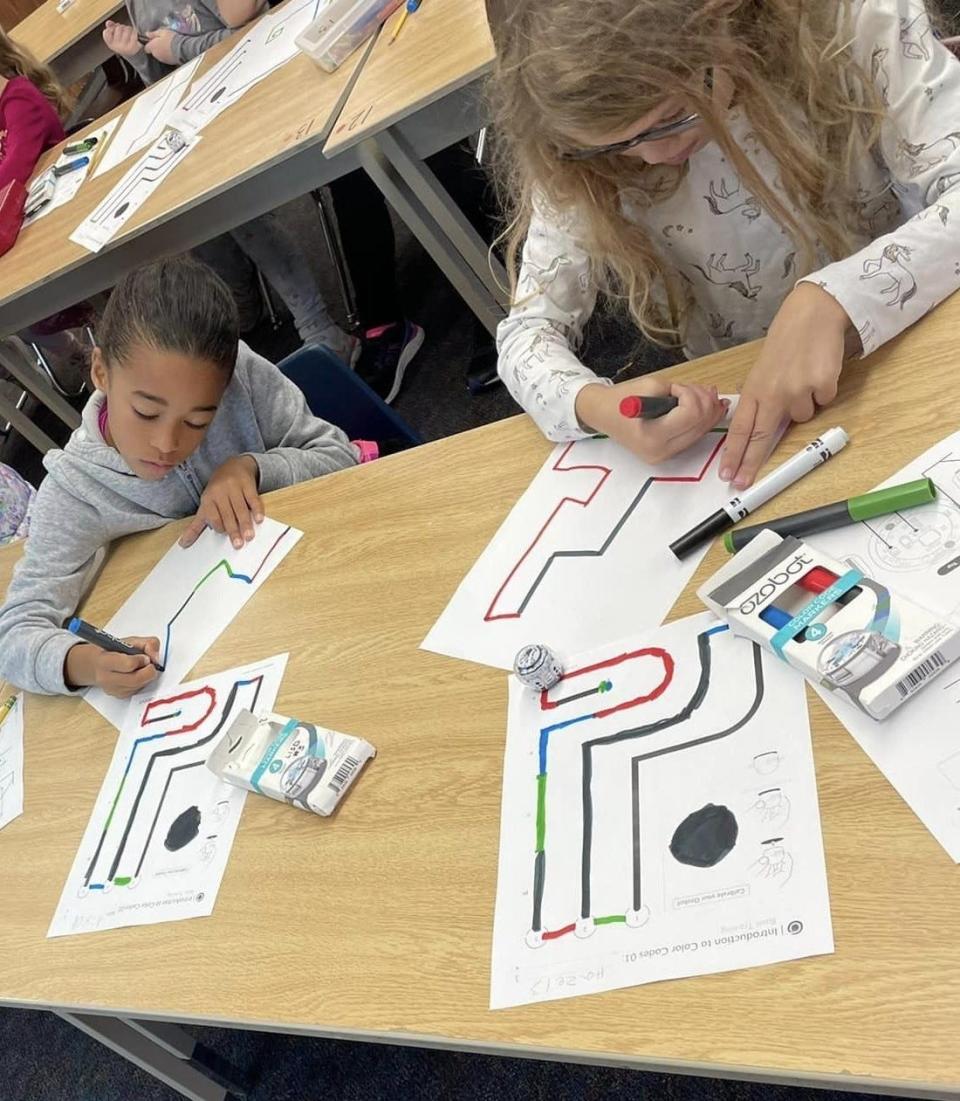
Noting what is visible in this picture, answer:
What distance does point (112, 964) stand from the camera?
2.97ft

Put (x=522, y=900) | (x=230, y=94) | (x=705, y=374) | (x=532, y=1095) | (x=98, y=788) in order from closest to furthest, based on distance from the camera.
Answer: (x=522, y=900) → (x=705, y=374) → (x=98, y=788) → (x=532, y=1095) → (x=230, y=94)

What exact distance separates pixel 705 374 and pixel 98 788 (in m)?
0.82

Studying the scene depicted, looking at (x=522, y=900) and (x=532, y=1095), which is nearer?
(x=522, y=900)

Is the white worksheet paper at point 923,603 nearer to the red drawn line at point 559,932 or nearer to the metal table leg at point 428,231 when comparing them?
the red drawn line at point 559,932

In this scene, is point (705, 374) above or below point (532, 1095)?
above

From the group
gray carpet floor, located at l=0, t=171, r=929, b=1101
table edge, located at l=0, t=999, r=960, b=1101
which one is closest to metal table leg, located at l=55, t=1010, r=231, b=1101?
gray carpet floor, located at l=0, t=171, r=929, b=1101

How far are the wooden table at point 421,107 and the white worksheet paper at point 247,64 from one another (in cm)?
36

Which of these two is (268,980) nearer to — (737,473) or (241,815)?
(241,815)

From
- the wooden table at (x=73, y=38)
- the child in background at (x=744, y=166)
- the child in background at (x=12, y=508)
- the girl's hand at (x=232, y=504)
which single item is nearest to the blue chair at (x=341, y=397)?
the girl's hand at (x=232, y=504)

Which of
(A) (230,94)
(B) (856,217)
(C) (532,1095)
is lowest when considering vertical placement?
(C) (532,1095)

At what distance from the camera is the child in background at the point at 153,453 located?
1288 millimetres

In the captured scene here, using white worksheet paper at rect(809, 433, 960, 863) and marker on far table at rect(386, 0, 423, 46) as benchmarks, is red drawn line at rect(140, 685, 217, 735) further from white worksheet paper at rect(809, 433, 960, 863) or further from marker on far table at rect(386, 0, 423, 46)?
marker on far table at rect(386, 0, 423, 46)

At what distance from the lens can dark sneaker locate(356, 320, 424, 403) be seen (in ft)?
8.45

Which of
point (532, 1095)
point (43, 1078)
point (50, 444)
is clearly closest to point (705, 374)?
point (532, 1095)
